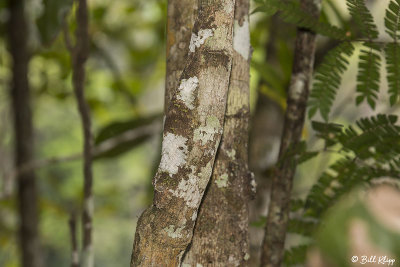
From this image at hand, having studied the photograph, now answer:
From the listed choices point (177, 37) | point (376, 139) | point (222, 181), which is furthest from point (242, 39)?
point (376, 139)

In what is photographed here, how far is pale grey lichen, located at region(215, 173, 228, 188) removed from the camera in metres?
0.60

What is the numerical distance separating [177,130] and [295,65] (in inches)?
15.8

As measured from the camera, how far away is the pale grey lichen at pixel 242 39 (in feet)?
2.06

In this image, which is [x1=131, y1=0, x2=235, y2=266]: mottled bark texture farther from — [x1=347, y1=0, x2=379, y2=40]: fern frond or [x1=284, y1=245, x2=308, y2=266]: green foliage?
[x1=284, y1=245, x2=308, y2=266]: green foliage

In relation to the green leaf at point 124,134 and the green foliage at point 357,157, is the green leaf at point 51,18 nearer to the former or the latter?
the green leaf at point 124,134

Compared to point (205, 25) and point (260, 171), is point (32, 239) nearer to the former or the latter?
point (260, 171)

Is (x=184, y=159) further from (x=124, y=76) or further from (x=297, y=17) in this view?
(x=124, y=76)

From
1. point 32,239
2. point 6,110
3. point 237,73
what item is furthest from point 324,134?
point 6,110

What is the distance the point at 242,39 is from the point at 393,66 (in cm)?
30

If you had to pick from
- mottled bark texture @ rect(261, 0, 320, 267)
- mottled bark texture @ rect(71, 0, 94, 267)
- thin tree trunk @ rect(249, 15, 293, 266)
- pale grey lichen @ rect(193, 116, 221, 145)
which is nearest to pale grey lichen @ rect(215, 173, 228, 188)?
A: pale grey lichen @ rect(193, 116, 221, 145)

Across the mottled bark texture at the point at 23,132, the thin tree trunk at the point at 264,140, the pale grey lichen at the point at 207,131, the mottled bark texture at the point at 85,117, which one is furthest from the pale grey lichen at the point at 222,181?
the mottled bark texture at the point at 23,132

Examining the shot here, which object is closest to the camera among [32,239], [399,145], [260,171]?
[399,145]

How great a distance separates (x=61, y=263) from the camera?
6547 mm

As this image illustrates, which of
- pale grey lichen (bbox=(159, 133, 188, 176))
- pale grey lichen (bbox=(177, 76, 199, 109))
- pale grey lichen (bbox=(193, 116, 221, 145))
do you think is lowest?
pale grey lichen (bbox=(159, 133, 188, 176))
